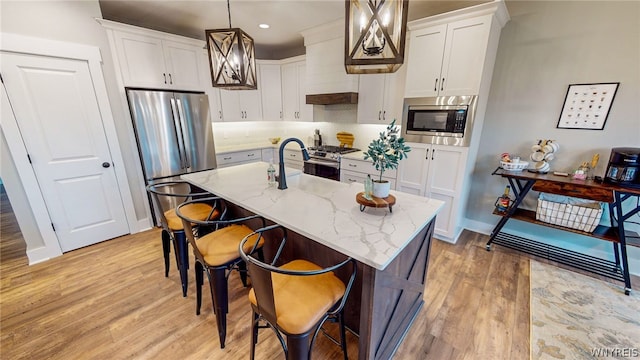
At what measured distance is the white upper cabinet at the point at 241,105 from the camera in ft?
13.1

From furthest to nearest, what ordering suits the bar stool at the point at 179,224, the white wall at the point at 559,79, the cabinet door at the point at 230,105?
the cabinet door at the point at 230,105 < the white wall at the point at 559,79 < the bar stool at the point at 179,224

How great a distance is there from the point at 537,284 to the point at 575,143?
59.0 inches

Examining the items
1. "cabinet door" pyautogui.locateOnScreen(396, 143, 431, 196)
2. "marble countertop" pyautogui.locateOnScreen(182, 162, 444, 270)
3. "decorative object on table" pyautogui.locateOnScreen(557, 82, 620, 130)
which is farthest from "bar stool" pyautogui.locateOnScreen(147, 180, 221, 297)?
"decorative object on table" pyautogui.locateOnScreen(557, 82, 620, 130)

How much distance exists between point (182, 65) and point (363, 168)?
2.92 metres

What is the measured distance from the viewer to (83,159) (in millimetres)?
2680

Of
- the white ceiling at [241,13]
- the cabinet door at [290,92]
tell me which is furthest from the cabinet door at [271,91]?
the white ceiling at [241,13]

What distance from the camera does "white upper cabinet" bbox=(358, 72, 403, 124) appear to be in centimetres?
313

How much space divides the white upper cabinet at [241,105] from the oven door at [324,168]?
1.45 m

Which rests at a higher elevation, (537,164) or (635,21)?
(635,21)

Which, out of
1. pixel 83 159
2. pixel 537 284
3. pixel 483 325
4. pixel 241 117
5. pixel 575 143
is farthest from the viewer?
pixel 241 117

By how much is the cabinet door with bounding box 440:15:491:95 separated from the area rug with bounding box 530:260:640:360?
1.99 m

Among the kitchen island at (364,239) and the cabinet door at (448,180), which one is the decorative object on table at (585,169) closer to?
the cabinet door at (448,180)

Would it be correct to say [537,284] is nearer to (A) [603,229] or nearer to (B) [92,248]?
(A) [603,229]

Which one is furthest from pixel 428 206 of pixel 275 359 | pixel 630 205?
→ pixel 630 205
